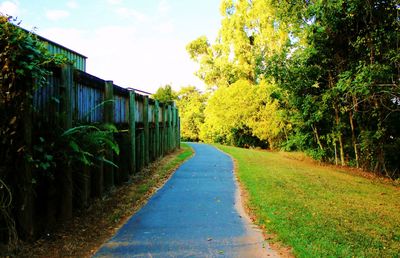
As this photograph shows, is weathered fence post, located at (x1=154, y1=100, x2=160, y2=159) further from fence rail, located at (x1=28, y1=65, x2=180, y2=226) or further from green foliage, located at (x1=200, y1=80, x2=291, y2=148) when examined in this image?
green foliage, located at (x1=200, y1=80, x2=291, y2=148)

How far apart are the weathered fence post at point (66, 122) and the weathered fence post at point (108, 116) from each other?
200 cm

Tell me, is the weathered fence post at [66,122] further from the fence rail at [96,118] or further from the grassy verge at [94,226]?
the grassy verge at [94,226]

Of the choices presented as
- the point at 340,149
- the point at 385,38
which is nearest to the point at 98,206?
the point at 385,38

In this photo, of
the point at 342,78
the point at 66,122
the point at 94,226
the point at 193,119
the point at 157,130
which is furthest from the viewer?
the point at 193,119

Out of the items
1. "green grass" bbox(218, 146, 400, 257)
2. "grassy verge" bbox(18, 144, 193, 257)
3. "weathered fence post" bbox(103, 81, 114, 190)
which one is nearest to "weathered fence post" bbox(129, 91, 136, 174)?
"grassy verge" bbox(18, 144, 193, 257)

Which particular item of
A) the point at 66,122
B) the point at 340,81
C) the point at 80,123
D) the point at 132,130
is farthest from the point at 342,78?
the point at 66,122

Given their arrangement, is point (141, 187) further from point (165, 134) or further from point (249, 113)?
point (249, 113)

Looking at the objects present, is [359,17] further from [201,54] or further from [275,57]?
[201,54]

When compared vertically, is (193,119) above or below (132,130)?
above

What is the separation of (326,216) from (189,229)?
9.00ft

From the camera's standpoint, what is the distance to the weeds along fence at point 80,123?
507 cm

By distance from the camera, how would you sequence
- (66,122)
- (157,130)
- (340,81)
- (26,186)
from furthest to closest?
(157,130), (340,81), (66,122), (26,186)

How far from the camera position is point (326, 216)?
670 centimetres

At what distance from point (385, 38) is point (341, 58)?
292cm
